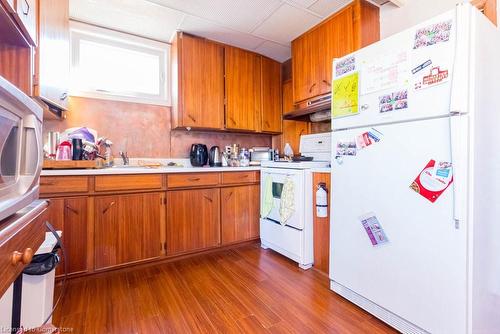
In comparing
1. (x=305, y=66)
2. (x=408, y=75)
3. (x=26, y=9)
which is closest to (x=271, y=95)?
(x=305, y=66)

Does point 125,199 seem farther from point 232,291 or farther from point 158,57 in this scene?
point 158,57

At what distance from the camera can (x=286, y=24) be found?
229cm

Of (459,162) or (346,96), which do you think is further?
(346,96)

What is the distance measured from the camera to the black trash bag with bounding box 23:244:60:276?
1.07 metres

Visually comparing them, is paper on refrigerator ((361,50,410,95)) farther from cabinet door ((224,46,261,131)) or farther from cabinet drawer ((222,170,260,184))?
cabinet door ((224,46,261,131))

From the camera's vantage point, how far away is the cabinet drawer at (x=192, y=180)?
2.14 metres

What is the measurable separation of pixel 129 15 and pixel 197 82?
0.80m

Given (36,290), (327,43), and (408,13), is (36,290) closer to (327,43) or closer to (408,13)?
(327,43)

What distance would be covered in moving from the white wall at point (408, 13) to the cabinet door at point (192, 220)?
2105 millimetres

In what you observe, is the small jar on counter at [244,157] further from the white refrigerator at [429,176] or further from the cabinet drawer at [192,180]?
the white refrigerator at [429,176]

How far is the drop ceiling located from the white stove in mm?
1126

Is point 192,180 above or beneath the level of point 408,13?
beneath

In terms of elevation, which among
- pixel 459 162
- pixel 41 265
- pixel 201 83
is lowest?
pixel 41 265

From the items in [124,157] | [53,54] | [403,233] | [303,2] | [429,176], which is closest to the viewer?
[429,176]
